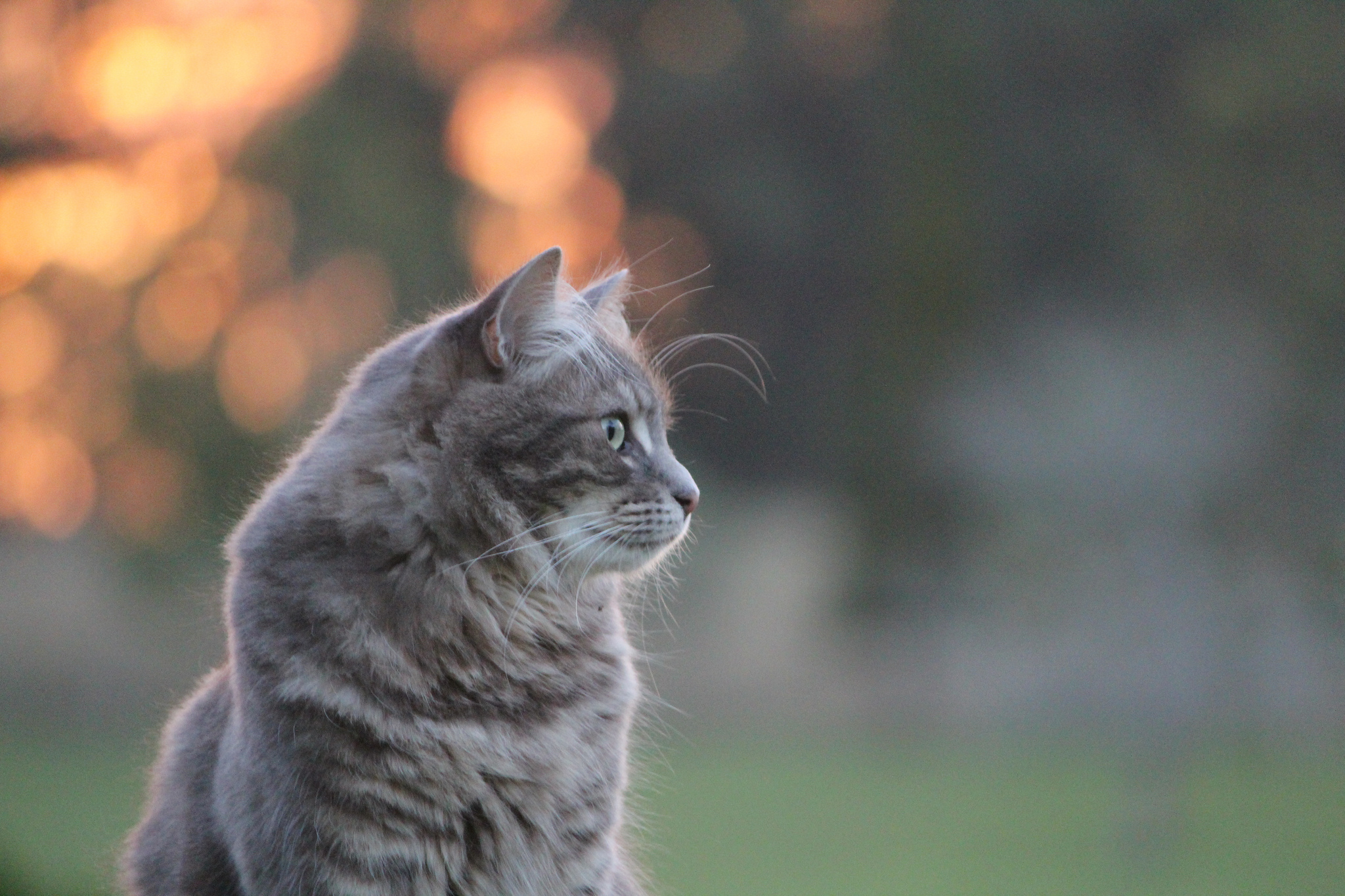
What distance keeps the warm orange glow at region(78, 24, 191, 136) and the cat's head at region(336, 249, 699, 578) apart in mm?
2509

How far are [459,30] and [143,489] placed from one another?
136 inches

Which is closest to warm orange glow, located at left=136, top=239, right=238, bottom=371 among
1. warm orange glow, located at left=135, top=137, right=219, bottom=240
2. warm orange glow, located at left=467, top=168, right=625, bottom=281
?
warm orange glow, located at left=135, top=137, right=219, bottom=240

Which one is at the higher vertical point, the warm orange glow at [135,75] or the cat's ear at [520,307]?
the warm orange glow at [135,75]

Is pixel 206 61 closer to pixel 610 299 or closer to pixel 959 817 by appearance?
pixel 610 299

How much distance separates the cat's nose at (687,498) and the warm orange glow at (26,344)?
321 centimetres

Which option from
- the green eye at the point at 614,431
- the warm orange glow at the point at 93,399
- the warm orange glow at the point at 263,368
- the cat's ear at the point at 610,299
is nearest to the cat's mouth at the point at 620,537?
the green eye at the point at 614,431

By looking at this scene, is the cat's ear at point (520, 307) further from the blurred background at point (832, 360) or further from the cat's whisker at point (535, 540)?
the blurred background at point (832, 360)

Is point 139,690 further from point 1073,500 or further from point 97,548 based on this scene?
point 1073,500

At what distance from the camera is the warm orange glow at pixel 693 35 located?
9.06 meters

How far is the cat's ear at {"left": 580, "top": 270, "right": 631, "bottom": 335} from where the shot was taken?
2377mm

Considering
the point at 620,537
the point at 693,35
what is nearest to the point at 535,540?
the point at 620,537

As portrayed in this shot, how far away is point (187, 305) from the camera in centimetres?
609

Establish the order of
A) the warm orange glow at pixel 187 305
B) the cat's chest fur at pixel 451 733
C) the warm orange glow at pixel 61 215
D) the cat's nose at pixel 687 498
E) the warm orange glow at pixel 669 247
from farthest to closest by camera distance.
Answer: the warm orange glow at pixel 669 247 < the warm orange glow at pixel 187 305 < the warm orange glow at pixel 61 215 < the cat's nose at pixel 687 498 < the cat's chest fur at pixel 451 733

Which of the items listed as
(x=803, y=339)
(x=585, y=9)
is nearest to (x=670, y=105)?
(x=585, y=9)
